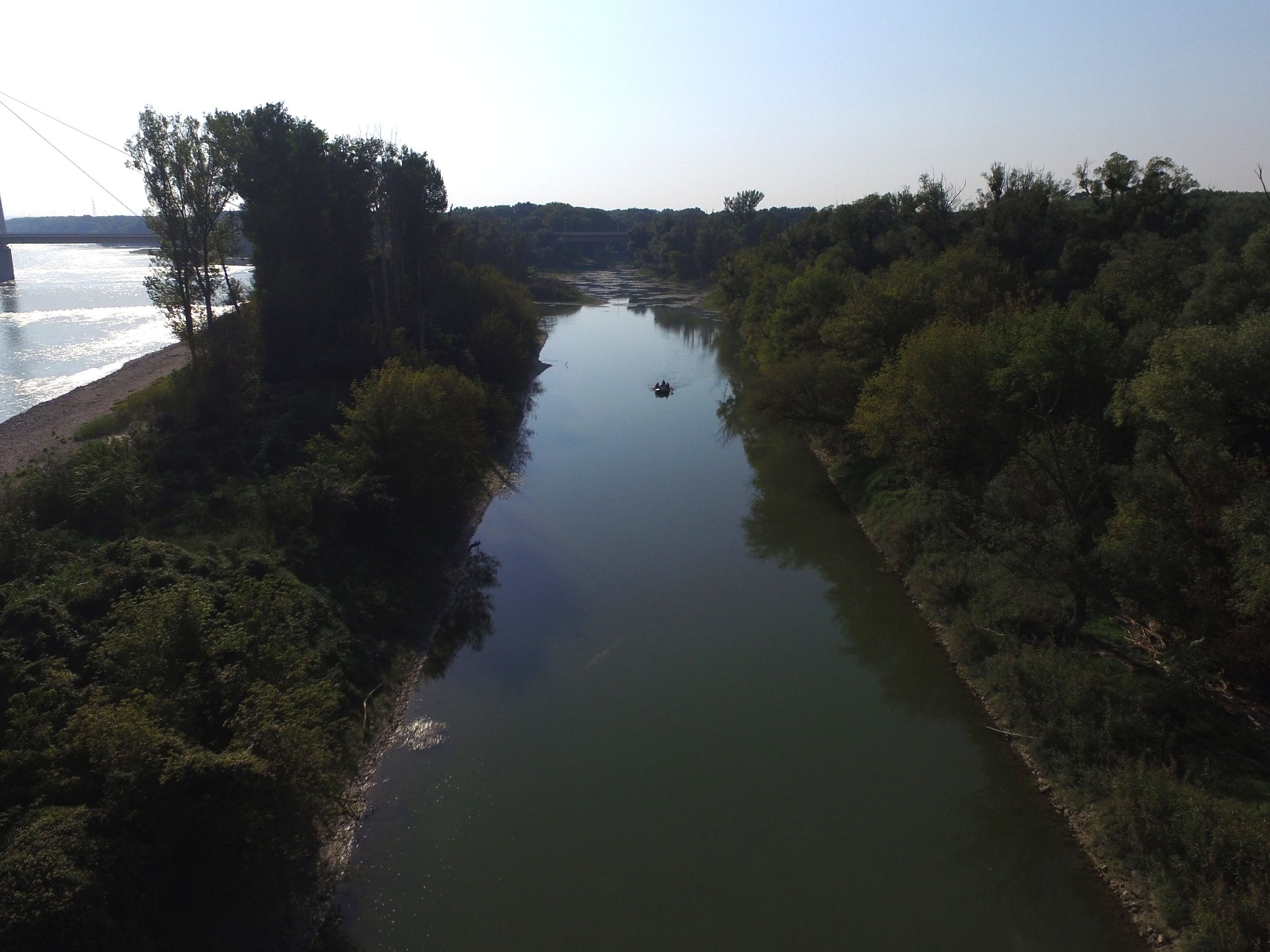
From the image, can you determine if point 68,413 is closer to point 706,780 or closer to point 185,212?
point 185,212

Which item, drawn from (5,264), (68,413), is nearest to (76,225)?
(5,264)

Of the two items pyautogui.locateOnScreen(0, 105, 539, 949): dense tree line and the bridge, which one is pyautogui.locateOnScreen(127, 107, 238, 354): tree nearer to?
pyautogui.locateOnScreen(0, 105, 539, 949): dense tree line

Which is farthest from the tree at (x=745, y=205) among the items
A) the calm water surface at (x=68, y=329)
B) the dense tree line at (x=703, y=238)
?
the calm water surface at (x=68, y=329)

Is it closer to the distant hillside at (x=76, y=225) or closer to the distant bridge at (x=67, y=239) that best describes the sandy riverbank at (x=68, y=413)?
the distant bridge at (x=67, y=239)

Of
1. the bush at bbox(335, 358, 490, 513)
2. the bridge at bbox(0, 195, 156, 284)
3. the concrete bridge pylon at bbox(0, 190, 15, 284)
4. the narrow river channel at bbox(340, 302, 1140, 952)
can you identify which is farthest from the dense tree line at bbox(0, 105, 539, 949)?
the concrete bridge pylon at bbox(0, 190, 15, 284)

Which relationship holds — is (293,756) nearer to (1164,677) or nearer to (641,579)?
(641,579)

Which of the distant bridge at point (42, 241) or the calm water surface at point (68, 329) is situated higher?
the distant bridge at point (42, 241)

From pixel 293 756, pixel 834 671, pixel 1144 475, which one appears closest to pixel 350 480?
pixel 293 756
